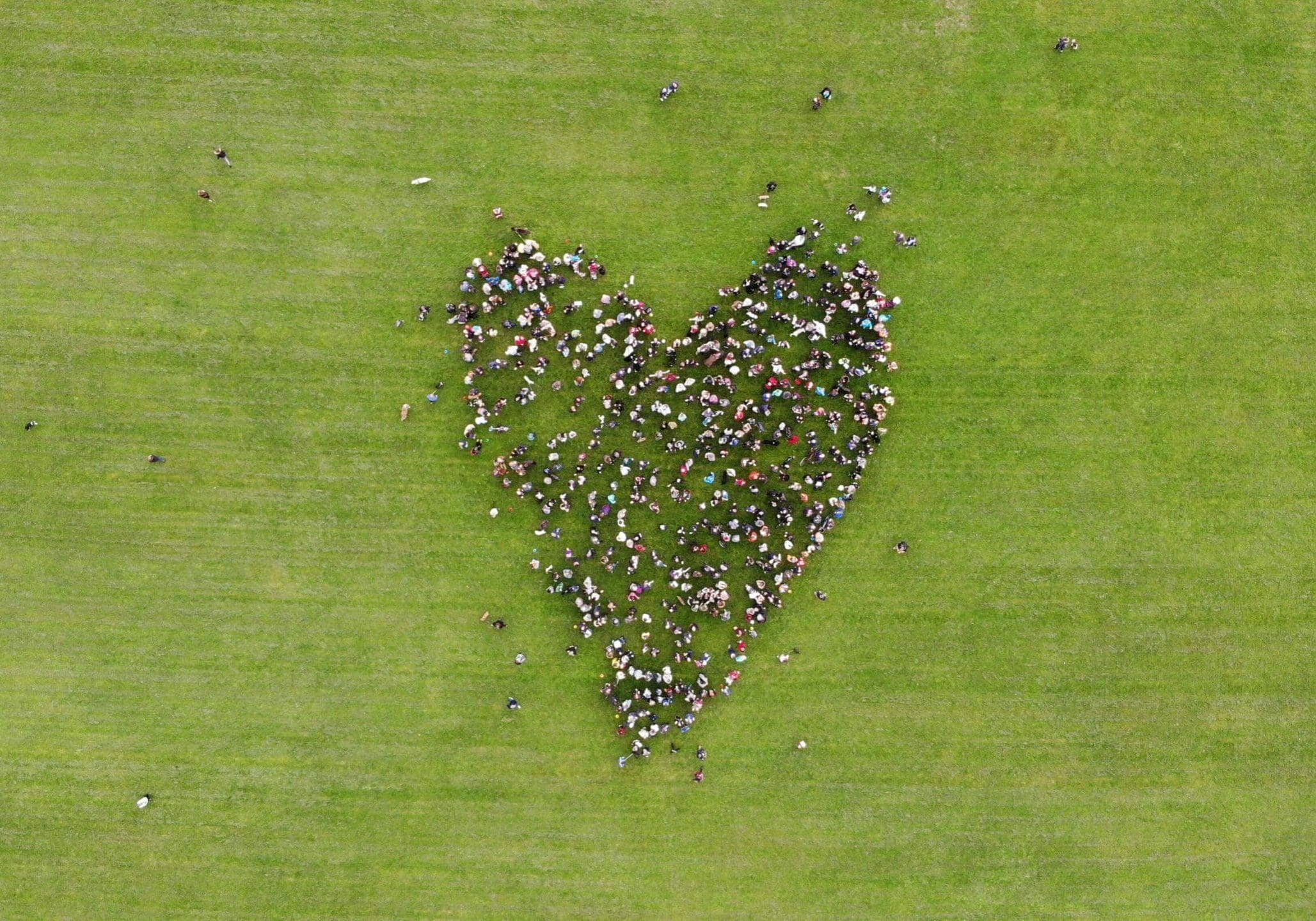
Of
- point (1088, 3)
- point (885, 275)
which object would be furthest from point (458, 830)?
point (1088, 3)

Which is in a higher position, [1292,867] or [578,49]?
[578,49]

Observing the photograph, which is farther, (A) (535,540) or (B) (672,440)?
(A) (535,540)

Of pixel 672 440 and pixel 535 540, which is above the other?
pixel 672 440

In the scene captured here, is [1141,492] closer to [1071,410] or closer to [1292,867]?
[1071,410]
